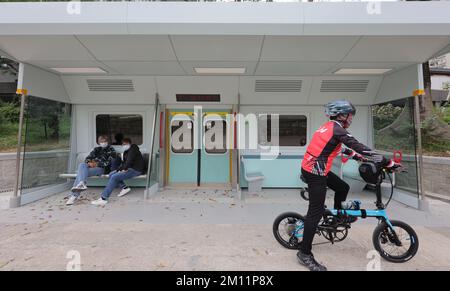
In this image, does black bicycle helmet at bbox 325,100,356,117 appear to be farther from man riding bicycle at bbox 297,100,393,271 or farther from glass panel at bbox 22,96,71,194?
glass panel at bbox 22,96,71,194

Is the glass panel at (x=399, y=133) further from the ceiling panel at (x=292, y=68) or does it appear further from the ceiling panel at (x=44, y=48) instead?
the ceiling panel at (x=44, y=48)

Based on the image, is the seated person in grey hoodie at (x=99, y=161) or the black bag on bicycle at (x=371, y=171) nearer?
the black bag on bicycle at (x=371, y=171)

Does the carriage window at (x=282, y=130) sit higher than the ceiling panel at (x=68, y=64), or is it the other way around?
the ceiling panel at (x=68, y=64)

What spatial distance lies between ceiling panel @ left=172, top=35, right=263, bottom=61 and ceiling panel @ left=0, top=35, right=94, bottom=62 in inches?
67.6

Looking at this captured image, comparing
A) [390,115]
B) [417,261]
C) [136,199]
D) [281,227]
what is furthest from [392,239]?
[136,199]

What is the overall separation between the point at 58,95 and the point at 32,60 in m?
1.18

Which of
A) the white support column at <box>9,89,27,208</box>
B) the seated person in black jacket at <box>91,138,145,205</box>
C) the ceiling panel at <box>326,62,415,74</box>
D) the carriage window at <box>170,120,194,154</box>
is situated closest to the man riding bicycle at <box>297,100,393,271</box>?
the ceiling panel at <box>326,62,415,74</box>

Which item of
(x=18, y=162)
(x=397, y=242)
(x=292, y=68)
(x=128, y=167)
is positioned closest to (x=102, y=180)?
(x=128, y=167)

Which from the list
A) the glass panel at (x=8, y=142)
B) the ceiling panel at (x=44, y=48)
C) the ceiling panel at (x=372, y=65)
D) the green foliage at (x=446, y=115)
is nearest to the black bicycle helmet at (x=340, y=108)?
the ceiling panel at (x=372, y=65)

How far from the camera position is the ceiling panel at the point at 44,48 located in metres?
4.07

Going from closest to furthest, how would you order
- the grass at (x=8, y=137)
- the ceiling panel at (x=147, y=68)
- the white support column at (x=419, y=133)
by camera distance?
the white support column at (x=419, y=133) → the ceiling panel at (x=147, y=68) → the grass at (x=8, y=137)

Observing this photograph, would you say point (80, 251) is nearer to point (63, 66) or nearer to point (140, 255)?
point (140, 255)

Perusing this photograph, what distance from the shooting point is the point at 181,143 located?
21.3 feet

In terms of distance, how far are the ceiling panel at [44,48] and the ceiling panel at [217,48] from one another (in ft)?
5.63
